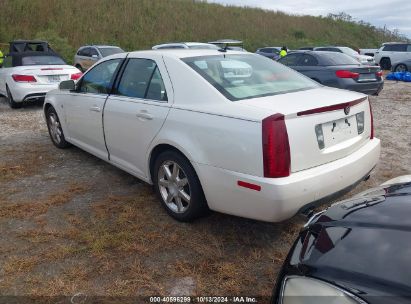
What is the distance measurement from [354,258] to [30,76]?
8.85 meters

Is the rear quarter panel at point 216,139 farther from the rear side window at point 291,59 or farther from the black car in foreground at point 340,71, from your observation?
the rear side window at point 291,59

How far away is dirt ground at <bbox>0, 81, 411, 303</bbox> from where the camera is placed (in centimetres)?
268

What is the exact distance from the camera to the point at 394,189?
7.54ft

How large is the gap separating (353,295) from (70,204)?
3251mm

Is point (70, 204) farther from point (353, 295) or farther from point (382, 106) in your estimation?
point (382, 106)

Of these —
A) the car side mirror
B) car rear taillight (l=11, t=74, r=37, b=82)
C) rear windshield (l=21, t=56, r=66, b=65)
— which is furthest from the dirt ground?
rear windshield (l=21, t=56, r=66, b=65)

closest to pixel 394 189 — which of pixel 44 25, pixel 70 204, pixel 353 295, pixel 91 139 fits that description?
pixel 353 295

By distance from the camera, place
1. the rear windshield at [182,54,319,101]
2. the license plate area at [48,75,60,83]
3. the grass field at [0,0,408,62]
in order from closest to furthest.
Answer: the rear windshield at [182,54,319,101]
the license plate area at [48,75,60,83]
the grass field at [0,0,408,62]

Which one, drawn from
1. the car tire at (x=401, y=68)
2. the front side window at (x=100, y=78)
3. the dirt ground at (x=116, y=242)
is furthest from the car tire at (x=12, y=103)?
the car tire at (x=401, y=68)

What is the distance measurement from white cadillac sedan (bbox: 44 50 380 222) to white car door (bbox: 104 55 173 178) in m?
0.01

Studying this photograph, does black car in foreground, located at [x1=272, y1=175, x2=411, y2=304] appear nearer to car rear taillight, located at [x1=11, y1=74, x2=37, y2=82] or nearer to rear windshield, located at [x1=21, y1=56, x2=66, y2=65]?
car rear taillight, located at [x1=11, y1=74, x2=37, y2=82]

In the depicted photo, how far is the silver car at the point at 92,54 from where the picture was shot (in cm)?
1541

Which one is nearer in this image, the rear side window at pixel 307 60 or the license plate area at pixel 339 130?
the license plate area at pixel 339 130

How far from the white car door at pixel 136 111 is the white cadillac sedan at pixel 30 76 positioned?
18.1 feet
